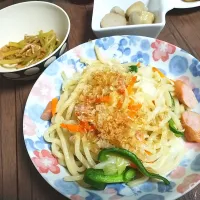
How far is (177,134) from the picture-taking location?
1.21 meters

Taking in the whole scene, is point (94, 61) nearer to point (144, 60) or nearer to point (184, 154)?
point (144, 60)

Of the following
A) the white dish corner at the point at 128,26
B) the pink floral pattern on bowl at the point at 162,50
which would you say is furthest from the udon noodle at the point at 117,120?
the white dish corner at the point at 128,26

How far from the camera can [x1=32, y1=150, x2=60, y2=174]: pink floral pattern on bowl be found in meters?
1.13

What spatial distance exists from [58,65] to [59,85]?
0.09 metres

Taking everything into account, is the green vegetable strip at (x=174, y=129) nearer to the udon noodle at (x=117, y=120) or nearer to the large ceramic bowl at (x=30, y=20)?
the udon noodle at (x=117, y=120)

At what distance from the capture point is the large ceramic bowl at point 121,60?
3.49 feet

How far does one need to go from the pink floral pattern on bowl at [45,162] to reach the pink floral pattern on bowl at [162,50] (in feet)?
2.20

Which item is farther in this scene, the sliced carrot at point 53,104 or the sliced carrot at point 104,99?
the sliced carrot at point 53,104

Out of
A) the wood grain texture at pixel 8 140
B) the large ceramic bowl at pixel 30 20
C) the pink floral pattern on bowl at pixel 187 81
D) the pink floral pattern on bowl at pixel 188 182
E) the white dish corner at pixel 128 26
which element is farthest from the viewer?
the large ceramic bowl at pixel 30 20

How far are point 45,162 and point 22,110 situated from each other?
0.37 meters

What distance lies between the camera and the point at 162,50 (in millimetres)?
1433

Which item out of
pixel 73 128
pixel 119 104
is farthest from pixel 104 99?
pixel 73 128

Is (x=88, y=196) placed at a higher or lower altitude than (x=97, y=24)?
lower

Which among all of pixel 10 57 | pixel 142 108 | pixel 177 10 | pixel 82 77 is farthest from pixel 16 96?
pixel 177 10
